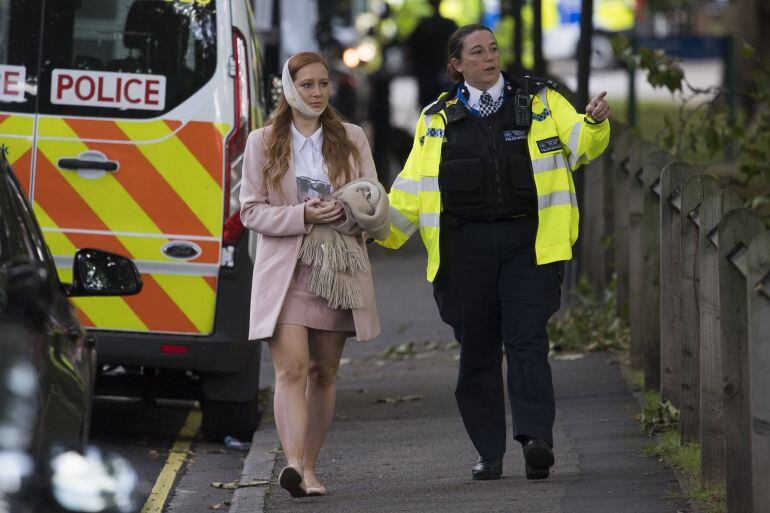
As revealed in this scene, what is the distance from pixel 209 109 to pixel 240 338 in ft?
3.46

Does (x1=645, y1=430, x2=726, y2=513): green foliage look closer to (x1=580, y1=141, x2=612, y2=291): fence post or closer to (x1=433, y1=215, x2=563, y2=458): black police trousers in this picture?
(x1=433, y1=215, x2=563, y2=458): black police trousers

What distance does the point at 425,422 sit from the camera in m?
8.71

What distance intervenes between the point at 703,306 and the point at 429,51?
1522 centimetres

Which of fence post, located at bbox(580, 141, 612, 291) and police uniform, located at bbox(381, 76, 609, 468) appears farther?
fence post, located at bbox(580, 141, 612, 291)

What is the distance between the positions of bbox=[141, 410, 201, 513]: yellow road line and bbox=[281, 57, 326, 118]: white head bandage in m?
1.76

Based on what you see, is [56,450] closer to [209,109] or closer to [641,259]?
[209,109]

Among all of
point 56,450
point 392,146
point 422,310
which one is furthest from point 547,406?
point 392,146

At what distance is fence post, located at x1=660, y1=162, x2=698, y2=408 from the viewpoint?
7.45m

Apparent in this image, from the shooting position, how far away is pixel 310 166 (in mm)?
6820

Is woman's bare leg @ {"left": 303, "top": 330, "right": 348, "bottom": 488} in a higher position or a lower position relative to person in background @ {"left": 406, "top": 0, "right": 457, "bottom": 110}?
lower

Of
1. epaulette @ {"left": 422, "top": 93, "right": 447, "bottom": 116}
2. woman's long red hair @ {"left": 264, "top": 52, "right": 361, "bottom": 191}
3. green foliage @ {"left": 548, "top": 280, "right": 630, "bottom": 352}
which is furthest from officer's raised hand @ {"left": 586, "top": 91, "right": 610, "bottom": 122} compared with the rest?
green foliage @ {"left": 548, "top": 280, "right": 630, "bottom": 352}

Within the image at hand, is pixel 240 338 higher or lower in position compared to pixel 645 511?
higher

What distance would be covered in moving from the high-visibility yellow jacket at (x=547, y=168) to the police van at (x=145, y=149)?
135 centimetres

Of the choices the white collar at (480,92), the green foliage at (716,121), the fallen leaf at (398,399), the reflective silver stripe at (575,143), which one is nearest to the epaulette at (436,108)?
the white collar at (480,92)
